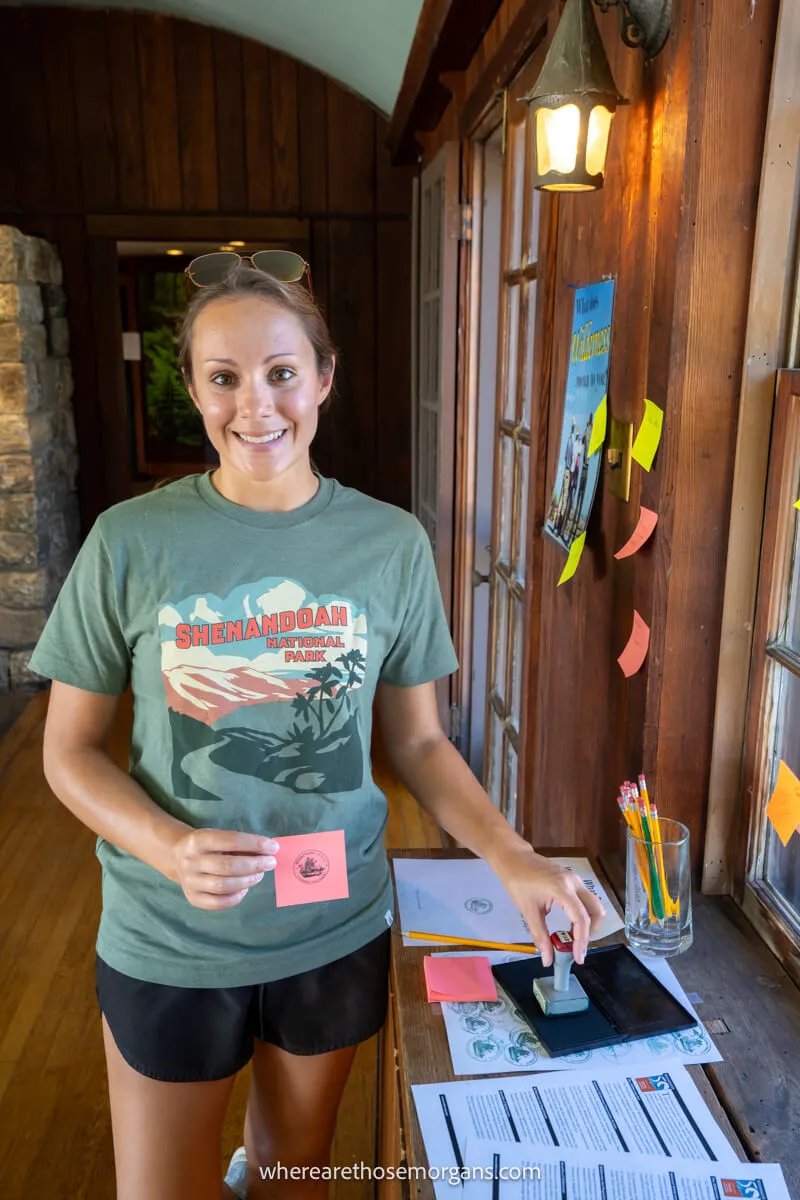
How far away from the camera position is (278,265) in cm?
126

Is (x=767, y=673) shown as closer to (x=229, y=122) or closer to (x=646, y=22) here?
(x=646, y=22)

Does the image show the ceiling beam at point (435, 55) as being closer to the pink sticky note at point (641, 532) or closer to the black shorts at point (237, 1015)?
the pink sticky note at point (641, 532)

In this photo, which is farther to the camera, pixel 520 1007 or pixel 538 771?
pixel 538 771

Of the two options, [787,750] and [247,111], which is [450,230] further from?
[787,750]

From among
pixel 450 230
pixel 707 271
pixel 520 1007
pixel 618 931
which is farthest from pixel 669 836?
pixel 450 230

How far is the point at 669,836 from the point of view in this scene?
121 centimetres

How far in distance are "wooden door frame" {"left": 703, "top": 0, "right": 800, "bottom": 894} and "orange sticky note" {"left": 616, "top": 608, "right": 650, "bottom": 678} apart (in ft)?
0.32

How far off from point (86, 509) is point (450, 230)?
2682 millimetres

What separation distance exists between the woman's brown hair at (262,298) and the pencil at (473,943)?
2.44ft

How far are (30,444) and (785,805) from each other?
387 centimetres

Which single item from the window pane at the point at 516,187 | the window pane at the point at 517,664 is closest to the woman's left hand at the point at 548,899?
the window pane at the point at 517,664

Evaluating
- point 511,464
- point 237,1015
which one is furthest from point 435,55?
point 237,1015

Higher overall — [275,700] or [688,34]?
[688,34]

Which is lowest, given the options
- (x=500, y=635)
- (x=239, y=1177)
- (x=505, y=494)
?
(x=239, y=1177)
